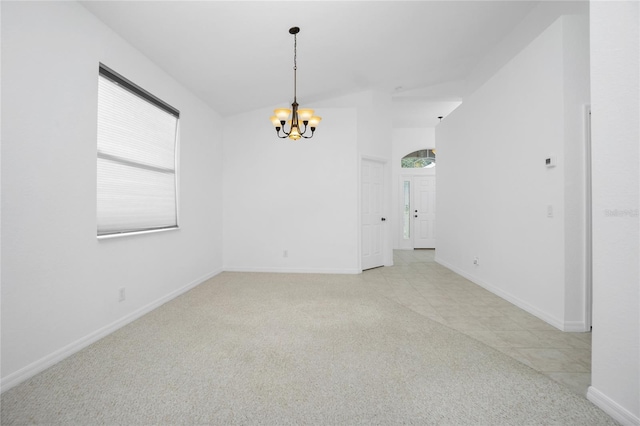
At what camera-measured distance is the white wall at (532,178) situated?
2473 mm

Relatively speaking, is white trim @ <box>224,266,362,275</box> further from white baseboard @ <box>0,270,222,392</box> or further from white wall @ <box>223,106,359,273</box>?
white baseboard @ <box>0,270,222,392</box>

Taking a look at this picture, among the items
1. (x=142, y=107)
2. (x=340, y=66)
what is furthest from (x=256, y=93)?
(x=142, y=107)

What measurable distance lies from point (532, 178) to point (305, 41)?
2.83 meters

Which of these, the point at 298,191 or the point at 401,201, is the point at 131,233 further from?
the point at 401,201

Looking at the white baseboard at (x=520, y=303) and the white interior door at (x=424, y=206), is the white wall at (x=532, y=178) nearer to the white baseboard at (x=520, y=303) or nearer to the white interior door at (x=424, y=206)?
the white baseboard at (x=520, y=303)

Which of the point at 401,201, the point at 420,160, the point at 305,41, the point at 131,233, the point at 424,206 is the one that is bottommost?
the point at 131,233

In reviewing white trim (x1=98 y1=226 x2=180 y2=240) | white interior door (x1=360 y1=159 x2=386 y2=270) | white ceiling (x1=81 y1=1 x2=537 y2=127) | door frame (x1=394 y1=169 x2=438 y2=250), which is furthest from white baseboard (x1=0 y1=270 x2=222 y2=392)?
door frame (x1=394 y1=169 x2=438 y2=250)

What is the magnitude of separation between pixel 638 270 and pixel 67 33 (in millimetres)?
3858

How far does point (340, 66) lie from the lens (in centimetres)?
377

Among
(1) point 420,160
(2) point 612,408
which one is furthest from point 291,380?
(1) point 420,160

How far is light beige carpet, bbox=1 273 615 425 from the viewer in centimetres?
143

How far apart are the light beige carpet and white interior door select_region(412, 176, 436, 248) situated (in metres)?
5.64

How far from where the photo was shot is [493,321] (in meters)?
2.66

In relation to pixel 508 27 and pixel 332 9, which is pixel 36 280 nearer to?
pixel 332 9
